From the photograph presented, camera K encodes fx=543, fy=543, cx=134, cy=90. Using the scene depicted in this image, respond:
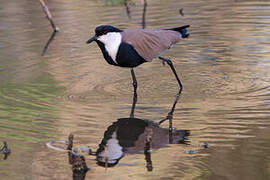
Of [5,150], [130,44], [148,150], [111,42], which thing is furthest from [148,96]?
[5,150]

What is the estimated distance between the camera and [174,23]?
36.7 ft

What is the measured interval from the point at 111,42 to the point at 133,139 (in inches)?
64.3

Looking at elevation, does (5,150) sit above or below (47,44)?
below

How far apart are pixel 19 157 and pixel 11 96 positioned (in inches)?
78.0

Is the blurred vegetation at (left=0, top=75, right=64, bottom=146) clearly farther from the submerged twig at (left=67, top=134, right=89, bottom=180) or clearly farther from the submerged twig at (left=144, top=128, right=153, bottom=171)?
Answer: the submerged twig at (left=144, top=128, right=153, bottom=171)

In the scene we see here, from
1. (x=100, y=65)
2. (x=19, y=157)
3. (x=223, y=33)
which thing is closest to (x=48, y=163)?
(x=19, y=157)

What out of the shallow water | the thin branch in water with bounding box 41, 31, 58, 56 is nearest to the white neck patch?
the shallow water

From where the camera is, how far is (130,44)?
6.96 metres

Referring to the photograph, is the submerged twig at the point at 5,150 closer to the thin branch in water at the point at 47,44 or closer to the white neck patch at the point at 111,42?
the white neck patch at the point at 111,42

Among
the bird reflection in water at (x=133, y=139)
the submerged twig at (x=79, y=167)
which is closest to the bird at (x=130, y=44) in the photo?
the bird reflection in water at (x=133, y=139)

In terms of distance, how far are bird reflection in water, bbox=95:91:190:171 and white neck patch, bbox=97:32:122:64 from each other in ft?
3.01

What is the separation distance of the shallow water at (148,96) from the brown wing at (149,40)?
51 centimetres

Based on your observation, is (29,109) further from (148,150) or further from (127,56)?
(148,150)

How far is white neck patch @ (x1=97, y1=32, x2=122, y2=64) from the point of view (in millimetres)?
6789
